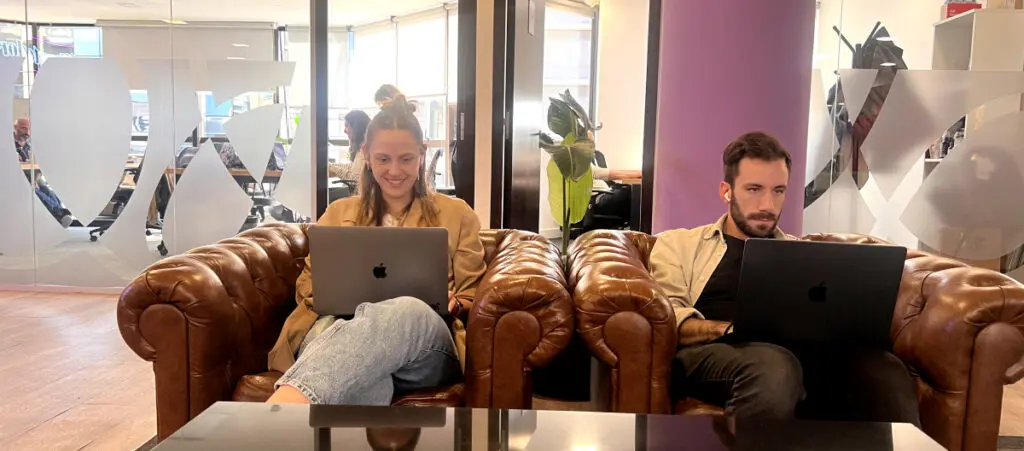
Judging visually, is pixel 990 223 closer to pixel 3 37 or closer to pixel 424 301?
pixel 424 301

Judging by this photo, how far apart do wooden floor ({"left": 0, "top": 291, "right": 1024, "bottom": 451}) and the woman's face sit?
95 cm

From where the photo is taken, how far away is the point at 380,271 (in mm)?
1913

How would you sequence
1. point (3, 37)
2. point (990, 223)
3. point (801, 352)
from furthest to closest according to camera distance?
point (3, 37) < point (990, 223) < point (801, 352)

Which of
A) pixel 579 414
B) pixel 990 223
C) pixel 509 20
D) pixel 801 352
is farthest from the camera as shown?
pixel 509 20

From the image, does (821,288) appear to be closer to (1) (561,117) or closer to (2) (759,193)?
(2) (759,193)

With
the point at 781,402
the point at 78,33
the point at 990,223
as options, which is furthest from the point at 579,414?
the point at 78,33

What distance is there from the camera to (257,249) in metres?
2.29

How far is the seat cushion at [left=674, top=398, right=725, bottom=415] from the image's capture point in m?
1.87

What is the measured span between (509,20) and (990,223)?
303 centimetres

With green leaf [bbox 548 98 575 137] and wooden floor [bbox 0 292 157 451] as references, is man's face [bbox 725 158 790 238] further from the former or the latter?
wooden floor [bbox 0 292 157 451]

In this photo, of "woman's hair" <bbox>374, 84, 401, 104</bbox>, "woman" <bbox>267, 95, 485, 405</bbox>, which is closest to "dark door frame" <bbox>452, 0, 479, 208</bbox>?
"woman's hair" <bbox>374, 84, 401, 104</bbox>

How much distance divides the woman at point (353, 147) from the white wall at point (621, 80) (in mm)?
3595

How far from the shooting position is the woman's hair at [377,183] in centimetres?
224

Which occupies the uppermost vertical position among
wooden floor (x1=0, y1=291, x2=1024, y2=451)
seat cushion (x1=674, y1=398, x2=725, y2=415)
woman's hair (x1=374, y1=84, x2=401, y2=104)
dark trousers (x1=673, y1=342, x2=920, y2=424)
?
woman's hair (x1=374, y1=84, x2=401, y2=104)
